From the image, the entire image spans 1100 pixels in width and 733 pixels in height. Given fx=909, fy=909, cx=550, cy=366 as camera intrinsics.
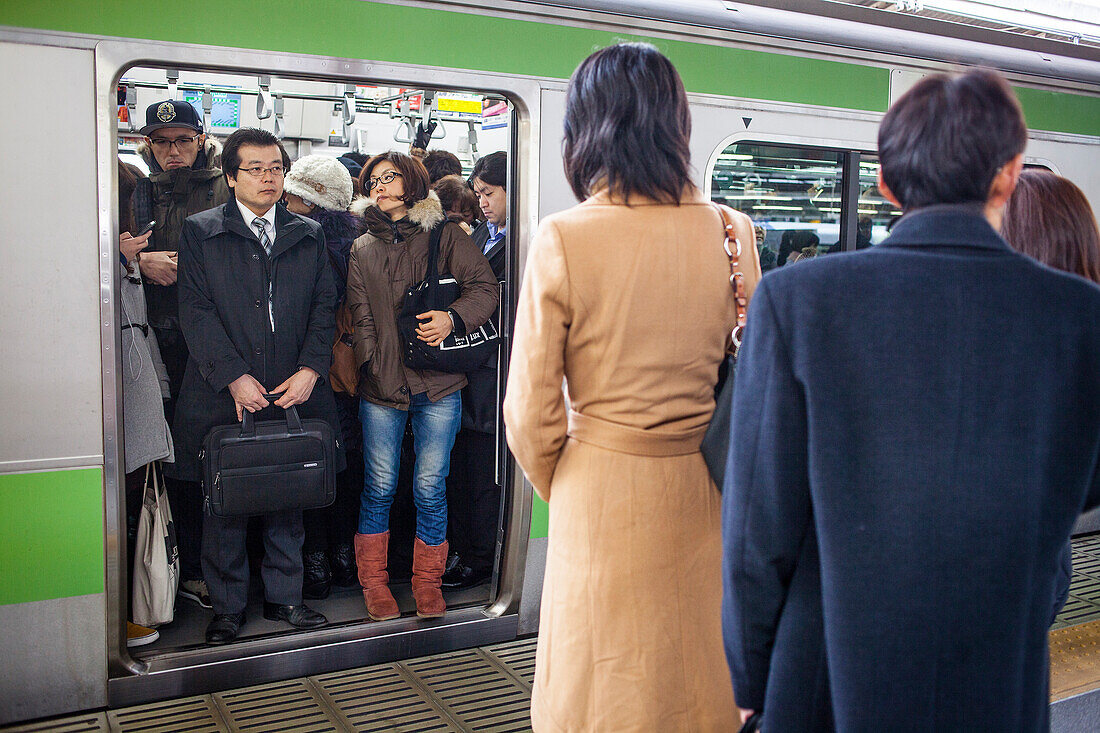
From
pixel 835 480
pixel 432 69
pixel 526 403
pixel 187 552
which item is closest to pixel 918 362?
pixel 835 480

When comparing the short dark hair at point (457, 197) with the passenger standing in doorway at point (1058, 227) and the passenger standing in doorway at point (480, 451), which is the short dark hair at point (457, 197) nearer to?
the passenger standing in doorway at point (480, 451)

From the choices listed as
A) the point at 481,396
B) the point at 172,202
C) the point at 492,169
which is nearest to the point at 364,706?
the point at 481,396

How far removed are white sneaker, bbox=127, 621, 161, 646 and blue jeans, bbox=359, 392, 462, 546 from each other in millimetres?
897

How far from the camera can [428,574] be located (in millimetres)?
3910

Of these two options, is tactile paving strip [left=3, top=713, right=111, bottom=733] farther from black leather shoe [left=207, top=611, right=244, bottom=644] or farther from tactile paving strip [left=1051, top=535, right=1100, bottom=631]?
tactile paving strip [left=1051, top=535, right=1100, bottom=631]

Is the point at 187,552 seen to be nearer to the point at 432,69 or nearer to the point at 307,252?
the point at 307,252

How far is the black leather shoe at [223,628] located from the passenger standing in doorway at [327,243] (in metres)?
0.51

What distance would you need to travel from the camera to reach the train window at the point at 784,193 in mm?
4047

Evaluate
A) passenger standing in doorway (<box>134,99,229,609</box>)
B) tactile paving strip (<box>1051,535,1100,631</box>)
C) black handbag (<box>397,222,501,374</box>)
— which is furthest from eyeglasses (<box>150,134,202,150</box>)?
tactile paving strip (<box>1051,535,1100,631</box>)

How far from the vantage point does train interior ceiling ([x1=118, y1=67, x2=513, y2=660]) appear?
3.95 m

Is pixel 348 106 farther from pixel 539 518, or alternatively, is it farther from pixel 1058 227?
pixel 1058 227

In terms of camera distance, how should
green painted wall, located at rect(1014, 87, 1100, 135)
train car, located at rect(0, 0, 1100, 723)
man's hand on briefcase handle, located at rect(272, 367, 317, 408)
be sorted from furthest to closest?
green painted wall, located at rect(1014, 87, 1100, 135) < man's hand on briefcase handle, located at rect(272, 367, 317, 408) < train car, located at rect(0, 0, 1100, 723)

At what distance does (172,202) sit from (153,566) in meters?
1.52

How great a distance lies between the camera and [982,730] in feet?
4.60
